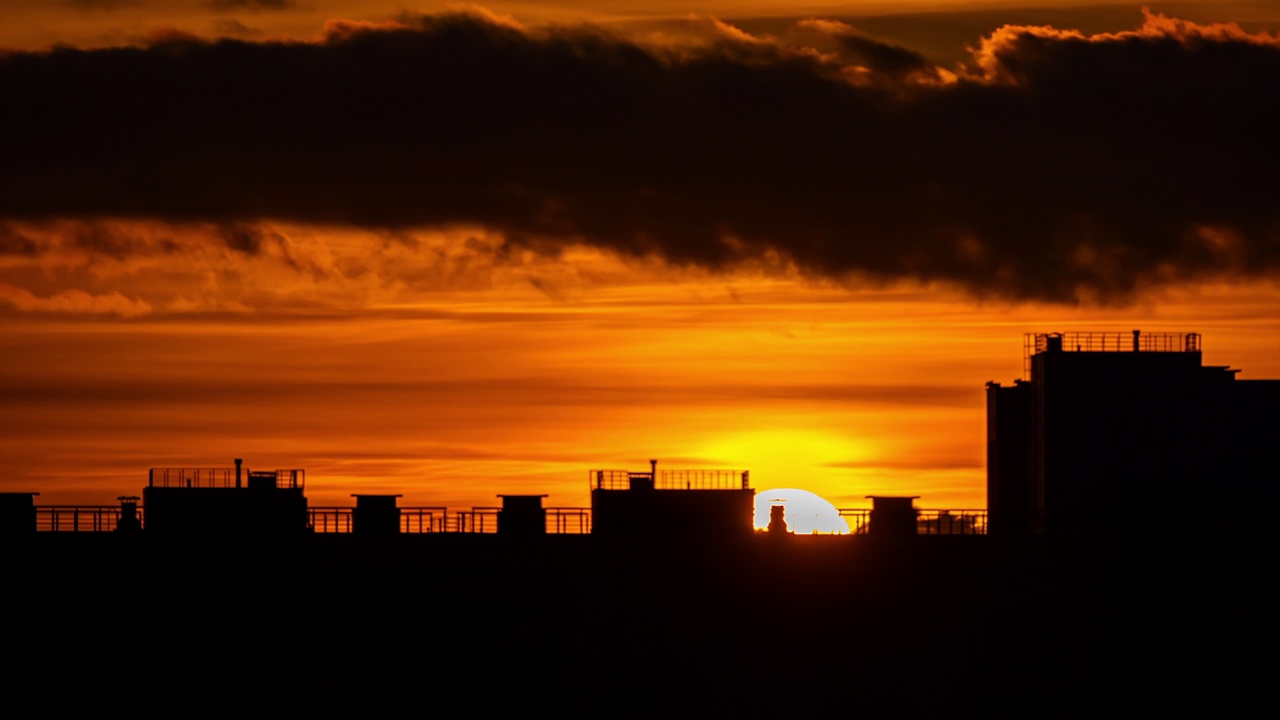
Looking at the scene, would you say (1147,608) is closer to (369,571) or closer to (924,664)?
(924,664)

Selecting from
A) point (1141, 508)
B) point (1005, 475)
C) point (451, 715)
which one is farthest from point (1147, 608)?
point (451, 715)

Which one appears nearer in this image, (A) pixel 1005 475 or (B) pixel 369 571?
(B) pixel 369 571

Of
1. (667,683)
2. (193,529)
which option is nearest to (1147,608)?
(667,683)

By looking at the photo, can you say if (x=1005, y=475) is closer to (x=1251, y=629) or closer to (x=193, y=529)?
(x=1251, y=629)

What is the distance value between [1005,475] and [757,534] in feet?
40.5

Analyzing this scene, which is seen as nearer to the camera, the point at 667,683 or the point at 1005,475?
the point at 667,683

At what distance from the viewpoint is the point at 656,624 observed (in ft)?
291

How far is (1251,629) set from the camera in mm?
88125

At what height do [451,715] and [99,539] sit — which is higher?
[99,539]

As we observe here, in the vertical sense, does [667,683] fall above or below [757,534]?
below

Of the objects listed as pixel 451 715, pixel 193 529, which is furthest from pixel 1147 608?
pixel 193 529

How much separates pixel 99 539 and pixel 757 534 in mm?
25649

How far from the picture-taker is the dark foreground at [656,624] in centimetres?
8612

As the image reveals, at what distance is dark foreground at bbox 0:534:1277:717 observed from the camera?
86.1 meters
